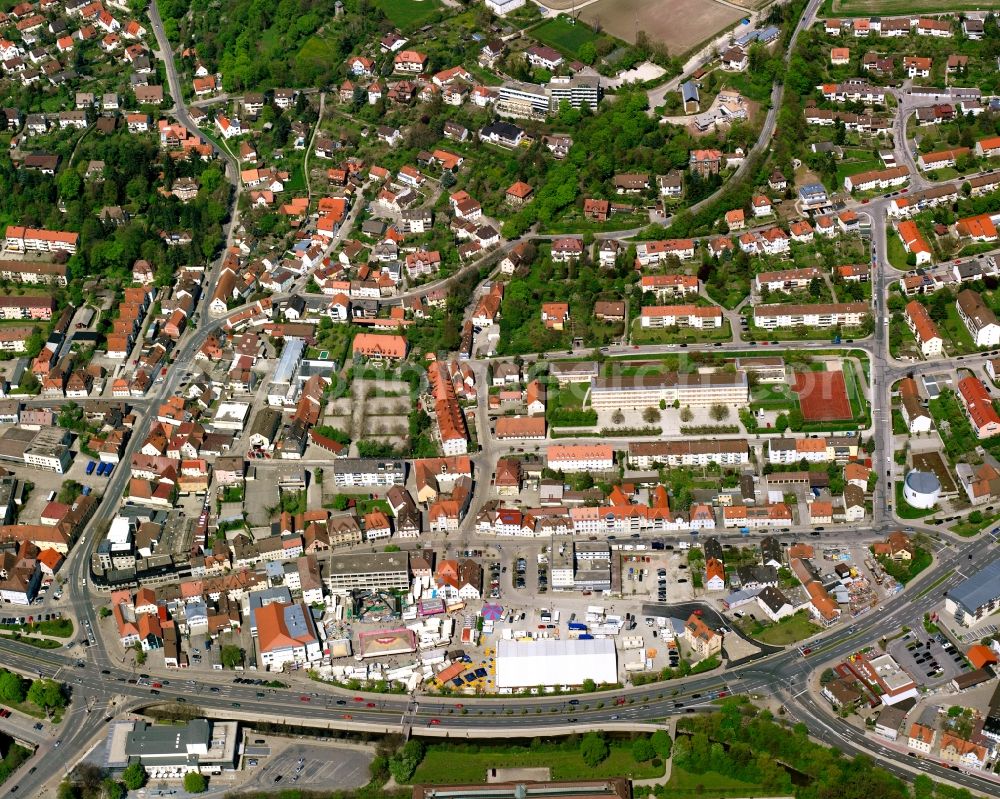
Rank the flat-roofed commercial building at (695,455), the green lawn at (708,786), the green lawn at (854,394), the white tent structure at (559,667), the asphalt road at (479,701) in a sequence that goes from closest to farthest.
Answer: the green lawn at (708,786) → the asphalt road at (479,701) → the white tent structure at (559,667) → the flat-roofed commercial building at (695,455) → the green lawn at (854,394)

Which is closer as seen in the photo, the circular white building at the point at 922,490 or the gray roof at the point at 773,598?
the gray roof at the point at 773,598

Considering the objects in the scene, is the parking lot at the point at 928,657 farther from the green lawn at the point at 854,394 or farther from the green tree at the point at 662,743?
the green lawn at the point at 854,394

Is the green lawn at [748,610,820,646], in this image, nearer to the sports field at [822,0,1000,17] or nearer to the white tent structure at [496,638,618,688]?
the white tent structure at [496,638,618,688]

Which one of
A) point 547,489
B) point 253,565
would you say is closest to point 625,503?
point 547,489

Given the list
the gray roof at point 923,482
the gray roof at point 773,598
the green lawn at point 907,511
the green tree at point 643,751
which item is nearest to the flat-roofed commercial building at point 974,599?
the green lawn at point 907,511

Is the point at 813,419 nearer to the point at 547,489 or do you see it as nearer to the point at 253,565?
the point at 547,489

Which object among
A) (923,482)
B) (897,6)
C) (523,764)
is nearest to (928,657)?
(923,482)

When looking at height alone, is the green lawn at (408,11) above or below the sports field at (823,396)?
above
